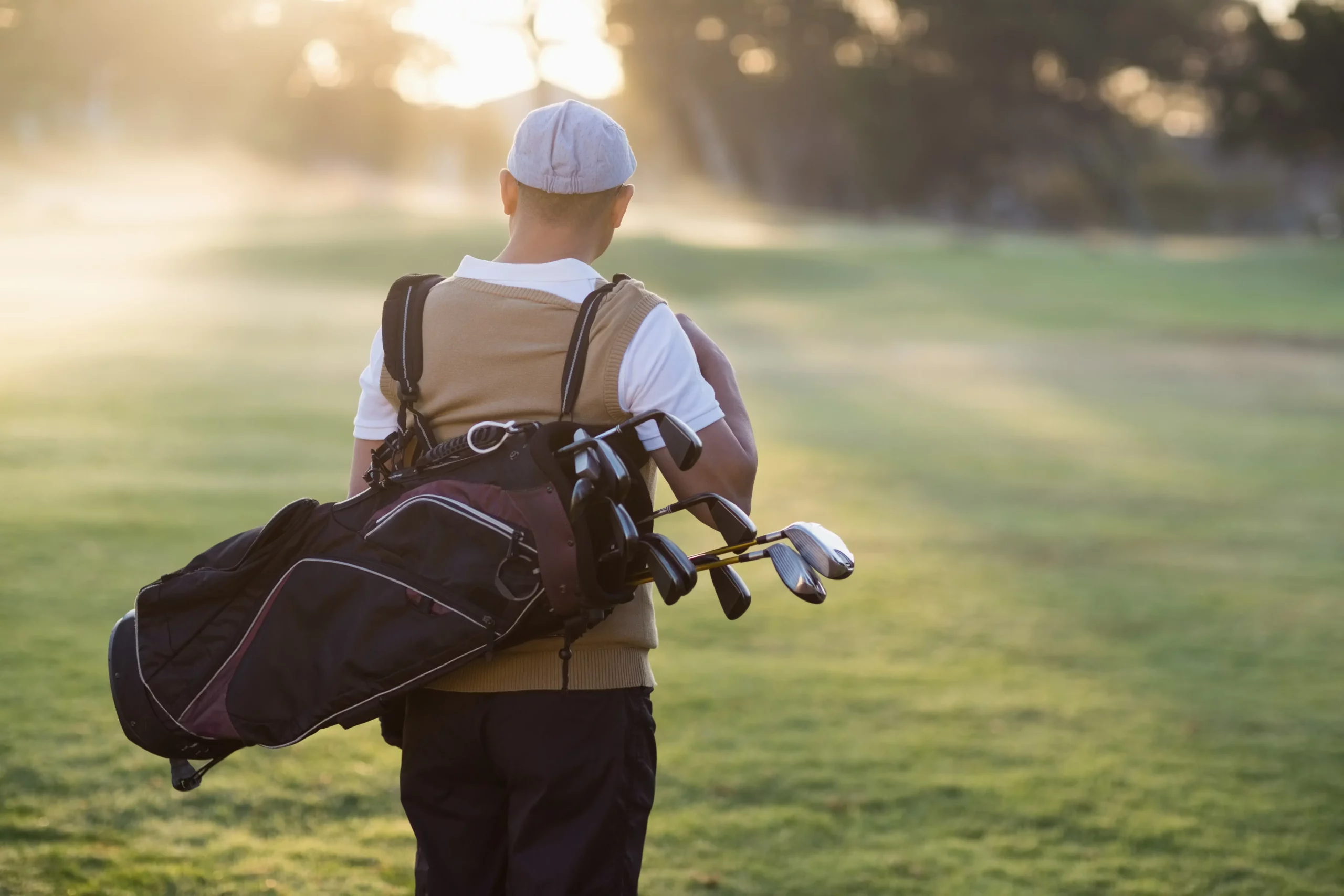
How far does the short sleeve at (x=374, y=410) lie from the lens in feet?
8.14

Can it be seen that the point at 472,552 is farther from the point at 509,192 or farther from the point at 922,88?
the point at 922,88

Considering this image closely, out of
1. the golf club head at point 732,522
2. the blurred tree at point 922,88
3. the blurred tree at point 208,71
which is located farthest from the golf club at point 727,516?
the blurred tree at point 922,88

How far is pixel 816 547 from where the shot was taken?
2299mm

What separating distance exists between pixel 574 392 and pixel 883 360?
19.0 meters

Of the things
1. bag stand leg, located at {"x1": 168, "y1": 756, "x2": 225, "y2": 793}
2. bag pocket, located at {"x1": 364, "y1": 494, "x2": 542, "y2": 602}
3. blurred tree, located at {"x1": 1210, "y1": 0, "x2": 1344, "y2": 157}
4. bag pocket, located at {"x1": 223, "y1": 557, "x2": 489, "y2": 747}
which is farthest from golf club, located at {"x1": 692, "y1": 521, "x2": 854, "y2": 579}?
blurred tree, located at {"x1": 1210, "y1": 0, "x2": 1344, "y2": 157}

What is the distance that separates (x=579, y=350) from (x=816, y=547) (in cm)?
49

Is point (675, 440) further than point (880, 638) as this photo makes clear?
No

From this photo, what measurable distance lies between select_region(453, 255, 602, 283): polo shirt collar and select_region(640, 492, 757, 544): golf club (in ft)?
1.25

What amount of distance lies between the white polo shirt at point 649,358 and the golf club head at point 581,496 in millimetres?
153

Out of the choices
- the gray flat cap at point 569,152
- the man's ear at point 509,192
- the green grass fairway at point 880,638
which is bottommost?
the green grass fairway at point 880,638

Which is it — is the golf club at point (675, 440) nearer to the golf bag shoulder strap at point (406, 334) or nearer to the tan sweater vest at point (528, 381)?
the tan sweater vest at point (528, 381)

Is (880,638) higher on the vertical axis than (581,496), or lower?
lower

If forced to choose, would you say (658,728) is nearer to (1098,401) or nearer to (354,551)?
(354,551)

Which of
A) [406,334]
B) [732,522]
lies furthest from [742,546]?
[406,334]
